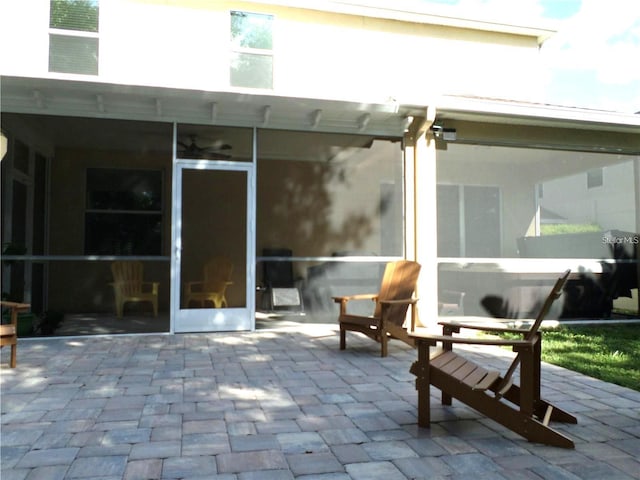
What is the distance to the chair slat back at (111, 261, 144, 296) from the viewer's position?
19.2 feet

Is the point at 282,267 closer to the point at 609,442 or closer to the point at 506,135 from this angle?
the point at 506,135

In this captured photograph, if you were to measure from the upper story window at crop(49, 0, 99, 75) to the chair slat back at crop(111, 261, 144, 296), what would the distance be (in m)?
3.28

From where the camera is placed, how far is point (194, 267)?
6020 mm

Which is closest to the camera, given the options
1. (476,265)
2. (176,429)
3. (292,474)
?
(292,474)

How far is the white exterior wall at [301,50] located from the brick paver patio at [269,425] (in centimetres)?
447

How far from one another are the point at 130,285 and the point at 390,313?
124 inches

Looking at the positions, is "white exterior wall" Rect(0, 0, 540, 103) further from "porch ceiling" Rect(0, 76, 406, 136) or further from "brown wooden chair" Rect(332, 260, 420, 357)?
"brown wooden chair" Rect(332, 260, 420, 357)

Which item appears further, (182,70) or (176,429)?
(182,70)

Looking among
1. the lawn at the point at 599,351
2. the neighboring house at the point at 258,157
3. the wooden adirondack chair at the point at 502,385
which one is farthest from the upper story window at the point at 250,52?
the wooden adirondack chair at the point at 502,385

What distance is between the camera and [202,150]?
6.14 m

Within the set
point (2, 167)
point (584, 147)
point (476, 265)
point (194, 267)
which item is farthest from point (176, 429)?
point (584, 147)

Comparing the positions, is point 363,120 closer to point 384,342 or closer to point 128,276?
point 384,342

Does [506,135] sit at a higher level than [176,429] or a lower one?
higher

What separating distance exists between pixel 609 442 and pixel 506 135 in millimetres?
5067
